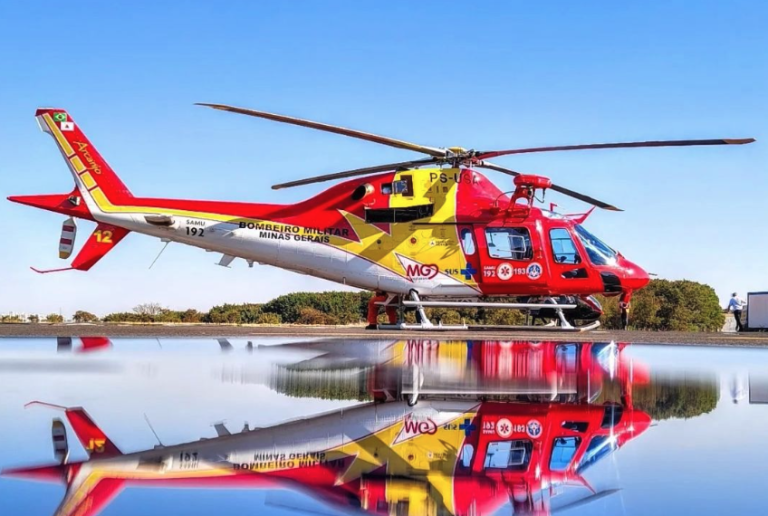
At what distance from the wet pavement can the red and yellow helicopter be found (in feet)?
31.7

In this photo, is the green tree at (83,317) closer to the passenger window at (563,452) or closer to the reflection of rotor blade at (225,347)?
the reflection of rotor blade at (225,347)

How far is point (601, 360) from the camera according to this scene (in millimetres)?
9164

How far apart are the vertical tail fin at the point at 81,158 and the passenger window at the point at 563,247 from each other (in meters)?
9.47

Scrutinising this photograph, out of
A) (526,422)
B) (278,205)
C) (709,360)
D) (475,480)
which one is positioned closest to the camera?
(475,480)

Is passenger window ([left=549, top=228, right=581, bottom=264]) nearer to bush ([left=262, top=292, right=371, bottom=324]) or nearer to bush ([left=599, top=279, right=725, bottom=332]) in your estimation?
bush ([left=599, top=279, right=725, bottom=332])

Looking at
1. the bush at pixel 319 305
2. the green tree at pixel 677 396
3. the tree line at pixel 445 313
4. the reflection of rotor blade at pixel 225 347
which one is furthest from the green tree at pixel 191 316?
the green tree at pixel 677 396

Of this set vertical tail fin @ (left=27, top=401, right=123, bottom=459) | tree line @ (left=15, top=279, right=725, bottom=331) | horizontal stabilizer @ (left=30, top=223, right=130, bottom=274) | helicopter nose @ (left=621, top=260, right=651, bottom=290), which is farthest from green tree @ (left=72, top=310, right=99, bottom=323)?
vertical tail fin @ (left=27, top=401, right=123, bottom=459)

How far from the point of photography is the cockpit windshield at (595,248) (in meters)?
17.8

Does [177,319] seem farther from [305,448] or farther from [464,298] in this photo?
[305,448]

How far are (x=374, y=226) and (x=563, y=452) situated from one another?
13.6m

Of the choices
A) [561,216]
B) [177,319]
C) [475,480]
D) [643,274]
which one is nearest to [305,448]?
[475,480]

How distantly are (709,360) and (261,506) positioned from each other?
8729mm

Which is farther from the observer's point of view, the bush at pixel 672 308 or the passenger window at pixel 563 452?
the bush at pixel 672 308

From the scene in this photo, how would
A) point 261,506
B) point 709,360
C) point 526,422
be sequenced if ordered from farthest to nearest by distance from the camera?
point 709,360 < point 526,422 < point 261,506
